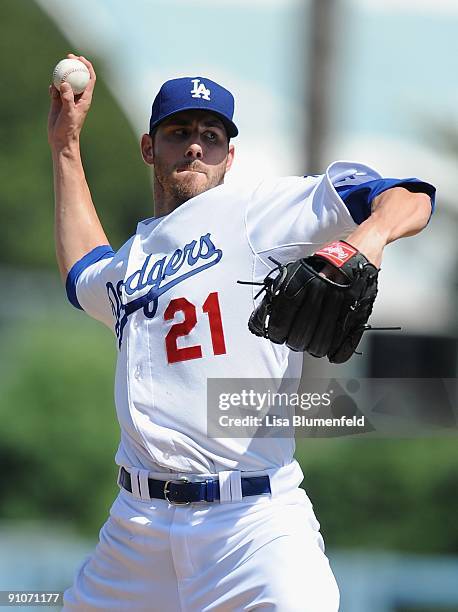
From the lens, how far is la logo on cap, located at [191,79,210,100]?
3.51m

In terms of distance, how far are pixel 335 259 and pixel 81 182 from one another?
151cm

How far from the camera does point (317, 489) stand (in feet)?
24.5

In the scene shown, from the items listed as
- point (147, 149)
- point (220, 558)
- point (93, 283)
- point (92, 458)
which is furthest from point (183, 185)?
point (92, 458)

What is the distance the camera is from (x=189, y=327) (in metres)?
3.24

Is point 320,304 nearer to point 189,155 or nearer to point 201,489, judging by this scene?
point 201,489

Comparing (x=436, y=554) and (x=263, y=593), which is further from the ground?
(x=263, y=593)

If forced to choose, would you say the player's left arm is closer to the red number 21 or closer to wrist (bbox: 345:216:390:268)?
wrist (bbox: 345:216:390:268)

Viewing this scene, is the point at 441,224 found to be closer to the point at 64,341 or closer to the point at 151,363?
the point at 64,341

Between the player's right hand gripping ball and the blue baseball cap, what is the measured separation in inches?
30.6

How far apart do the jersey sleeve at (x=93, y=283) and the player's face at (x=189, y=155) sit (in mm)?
311

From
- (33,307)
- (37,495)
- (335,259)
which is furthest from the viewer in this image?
(33,307)

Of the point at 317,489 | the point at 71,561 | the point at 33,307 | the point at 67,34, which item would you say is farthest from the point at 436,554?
the point at 67,34

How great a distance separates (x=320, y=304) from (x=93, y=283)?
3.57ft

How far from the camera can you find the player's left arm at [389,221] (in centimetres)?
278
